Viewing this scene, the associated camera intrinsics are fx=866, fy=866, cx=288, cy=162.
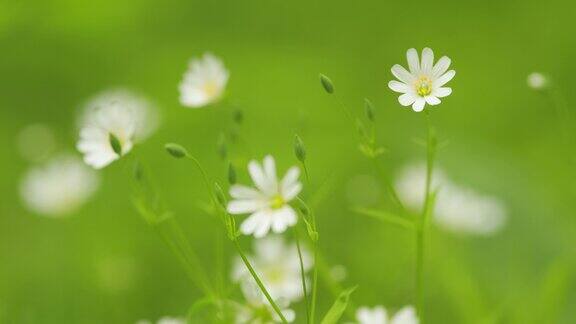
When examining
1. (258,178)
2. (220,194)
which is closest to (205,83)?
(258,178)

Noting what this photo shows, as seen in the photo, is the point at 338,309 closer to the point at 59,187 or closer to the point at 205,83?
the point at 205,83

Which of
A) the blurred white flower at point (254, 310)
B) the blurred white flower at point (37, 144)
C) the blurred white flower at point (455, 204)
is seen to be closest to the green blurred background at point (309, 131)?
Answer: the blurred white flower at point (455, 204)

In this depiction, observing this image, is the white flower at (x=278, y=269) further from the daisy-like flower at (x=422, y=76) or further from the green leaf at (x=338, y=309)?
the daisy-like flower at (x=422, y=76)

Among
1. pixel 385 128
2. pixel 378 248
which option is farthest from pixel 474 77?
pixel 378 248

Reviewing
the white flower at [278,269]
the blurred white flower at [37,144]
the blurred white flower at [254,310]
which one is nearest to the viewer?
the blurred white flower at [254,310]

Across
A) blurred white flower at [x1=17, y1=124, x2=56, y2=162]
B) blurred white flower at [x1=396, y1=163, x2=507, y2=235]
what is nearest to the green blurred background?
blurred white flower at [x1=396, y1=163, x2=507, y2=235]

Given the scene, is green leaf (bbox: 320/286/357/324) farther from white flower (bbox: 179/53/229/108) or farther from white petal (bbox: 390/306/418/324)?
white flower (bbox: 179/53/229/108)
